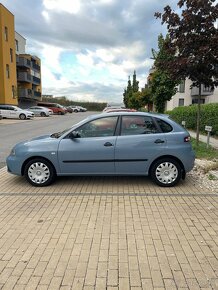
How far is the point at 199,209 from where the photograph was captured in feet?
14.4

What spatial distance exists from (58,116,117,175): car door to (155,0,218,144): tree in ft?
12.5

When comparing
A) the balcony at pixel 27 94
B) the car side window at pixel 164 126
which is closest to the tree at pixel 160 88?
the car side window at pixel 164 126

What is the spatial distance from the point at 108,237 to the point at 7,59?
Result: 38.4 metres

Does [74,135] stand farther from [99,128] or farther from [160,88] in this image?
[160,88]

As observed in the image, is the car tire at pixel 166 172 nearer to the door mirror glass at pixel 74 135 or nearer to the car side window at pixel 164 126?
the car side window at pixel 164 126

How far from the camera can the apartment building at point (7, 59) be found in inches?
1394

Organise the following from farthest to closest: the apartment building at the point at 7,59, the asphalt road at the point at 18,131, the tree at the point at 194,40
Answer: the apartment building at the point at 7,59 → the asphalt road at the point at 18,131 → the tree at the point at 194,40

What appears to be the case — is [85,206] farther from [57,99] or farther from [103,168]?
[57,99]

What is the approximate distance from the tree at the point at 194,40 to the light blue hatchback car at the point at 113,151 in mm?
3279

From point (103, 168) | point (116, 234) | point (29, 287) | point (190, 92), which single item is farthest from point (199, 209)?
point (190, 92)

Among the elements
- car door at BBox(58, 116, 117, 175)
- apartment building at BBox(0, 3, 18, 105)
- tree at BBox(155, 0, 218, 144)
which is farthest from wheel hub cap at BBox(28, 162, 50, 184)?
apartment building at BBox(0, 3, 18, 105)

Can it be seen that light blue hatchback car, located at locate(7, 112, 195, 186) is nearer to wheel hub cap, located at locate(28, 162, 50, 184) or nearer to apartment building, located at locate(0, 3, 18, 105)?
wheel hub cap, located at locate(28, 162, 50, 184)

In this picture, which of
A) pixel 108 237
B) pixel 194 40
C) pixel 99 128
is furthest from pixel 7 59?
pixel 108 237

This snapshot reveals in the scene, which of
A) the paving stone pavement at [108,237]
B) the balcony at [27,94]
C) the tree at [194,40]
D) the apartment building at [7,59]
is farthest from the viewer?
the balcony at [27,94]
